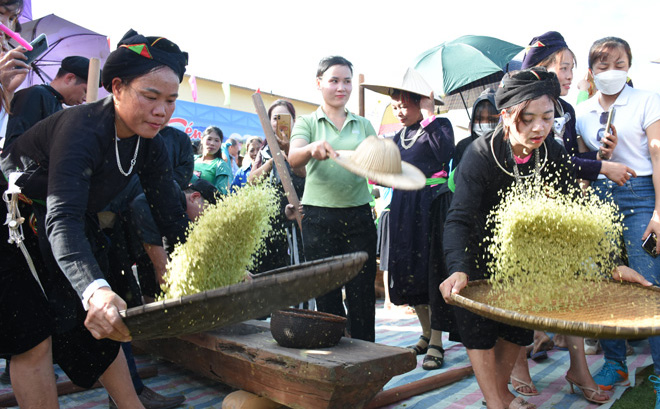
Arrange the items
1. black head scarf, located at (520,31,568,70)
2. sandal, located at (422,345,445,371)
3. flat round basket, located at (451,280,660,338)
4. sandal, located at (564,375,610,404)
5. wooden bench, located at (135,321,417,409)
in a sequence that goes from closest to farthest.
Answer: flat round basket, located at (451,280,660,338) < wooden bench, located at (135,321,417,409) < sandal, located at (564,375,610,404) < black head scarf, located at (520,31,568,70) < sandal, located at (422,345,445,371)

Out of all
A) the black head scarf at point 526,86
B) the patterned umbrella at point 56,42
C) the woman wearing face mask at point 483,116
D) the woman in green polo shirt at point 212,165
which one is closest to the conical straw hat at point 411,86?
the woman wearing face mask at point 483,116

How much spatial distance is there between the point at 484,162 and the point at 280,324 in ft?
4.84

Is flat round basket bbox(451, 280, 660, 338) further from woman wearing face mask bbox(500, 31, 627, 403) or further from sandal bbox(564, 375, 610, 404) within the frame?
sandal bbox(564, 375, 610, 404)

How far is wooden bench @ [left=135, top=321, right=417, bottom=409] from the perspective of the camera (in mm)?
2440

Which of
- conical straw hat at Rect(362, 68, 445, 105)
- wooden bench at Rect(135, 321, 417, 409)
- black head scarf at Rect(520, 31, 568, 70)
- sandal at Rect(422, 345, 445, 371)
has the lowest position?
sandal at Rect(422, 345, 445, 371)

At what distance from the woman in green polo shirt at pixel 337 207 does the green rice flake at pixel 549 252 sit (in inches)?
47.9

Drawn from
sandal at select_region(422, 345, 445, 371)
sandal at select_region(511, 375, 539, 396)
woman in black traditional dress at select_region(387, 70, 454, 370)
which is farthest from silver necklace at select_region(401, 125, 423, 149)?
sandal at select_region(511, 375, 539, 396)

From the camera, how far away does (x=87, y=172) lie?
208 centimetres

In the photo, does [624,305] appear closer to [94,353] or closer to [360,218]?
[360,218]

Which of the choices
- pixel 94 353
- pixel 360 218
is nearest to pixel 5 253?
pixel 94 353

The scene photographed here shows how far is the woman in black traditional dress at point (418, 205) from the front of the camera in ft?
13.1

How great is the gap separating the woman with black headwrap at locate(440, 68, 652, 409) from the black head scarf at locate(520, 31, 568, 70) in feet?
3.66

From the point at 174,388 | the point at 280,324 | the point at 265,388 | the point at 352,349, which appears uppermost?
the point at 280,324

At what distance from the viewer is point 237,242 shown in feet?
7.97
